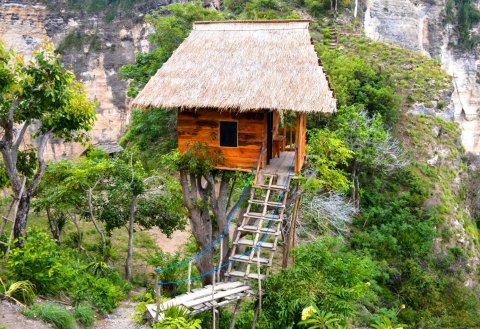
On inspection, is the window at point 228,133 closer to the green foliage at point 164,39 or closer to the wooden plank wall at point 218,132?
the wooden plank wall at point 218,132

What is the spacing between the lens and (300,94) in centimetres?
976

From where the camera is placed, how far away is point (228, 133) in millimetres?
10523

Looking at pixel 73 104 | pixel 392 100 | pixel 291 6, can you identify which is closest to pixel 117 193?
pixel 73 104

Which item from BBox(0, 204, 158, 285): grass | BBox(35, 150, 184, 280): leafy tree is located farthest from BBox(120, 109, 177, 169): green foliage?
BBox(35, 150, 184, 280): leafy tree

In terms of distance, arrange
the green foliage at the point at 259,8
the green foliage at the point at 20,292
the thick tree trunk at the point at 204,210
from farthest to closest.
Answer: the green foliage at the point at 259,8
the thick tree trunk at the point at 204,210
the green foliage at the point at 20,292

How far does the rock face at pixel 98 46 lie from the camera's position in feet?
118

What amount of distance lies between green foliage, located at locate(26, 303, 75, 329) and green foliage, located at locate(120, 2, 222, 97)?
13.8 m

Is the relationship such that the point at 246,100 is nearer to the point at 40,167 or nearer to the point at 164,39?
the point at 40,167

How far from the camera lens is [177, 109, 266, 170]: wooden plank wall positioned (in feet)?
34.0

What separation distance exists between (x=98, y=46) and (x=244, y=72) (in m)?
30.2

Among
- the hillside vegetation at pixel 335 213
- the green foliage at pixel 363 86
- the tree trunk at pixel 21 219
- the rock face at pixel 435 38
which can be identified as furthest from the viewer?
the rock face at pixel 435 38

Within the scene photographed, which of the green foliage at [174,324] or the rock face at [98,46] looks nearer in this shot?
the green foliage at [174,324]

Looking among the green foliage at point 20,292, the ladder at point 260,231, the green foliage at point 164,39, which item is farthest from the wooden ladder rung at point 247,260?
the green foliage at point 164,39

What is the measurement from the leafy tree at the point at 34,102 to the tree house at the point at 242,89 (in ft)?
5.07
